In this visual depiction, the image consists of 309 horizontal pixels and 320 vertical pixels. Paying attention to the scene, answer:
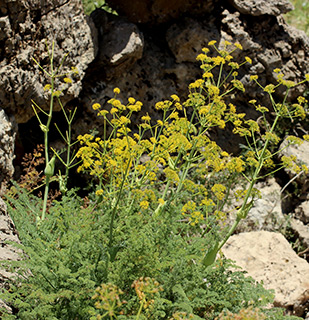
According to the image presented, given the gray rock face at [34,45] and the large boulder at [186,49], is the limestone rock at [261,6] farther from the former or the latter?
the gray rock face at [34,45]

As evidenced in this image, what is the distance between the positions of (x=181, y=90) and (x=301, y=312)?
10.0 ft

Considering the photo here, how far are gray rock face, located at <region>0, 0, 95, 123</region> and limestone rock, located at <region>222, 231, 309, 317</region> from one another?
2.49 meters

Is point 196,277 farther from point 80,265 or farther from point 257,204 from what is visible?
point 257,204

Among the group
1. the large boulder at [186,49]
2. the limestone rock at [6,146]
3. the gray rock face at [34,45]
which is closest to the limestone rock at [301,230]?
the large boulder at [186,49]

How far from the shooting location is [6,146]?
13.1 ft

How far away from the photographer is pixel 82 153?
11.1ft

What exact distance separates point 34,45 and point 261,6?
119 inches

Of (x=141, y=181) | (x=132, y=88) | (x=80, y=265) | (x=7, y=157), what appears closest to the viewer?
(x=80, y=265)

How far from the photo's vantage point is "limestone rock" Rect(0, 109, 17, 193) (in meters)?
3.96

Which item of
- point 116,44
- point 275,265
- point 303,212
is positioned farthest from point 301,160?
point 116,44

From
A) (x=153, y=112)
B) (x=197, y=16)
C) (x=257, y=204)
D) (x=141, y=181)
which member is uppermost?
(x=197, y=16)

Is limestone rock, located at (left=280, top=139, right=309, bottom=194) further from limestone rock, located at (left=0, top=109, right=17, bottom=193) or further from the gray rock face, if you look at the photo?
limestone rock, located at (left=0, top=109, right=17, bottom=193)

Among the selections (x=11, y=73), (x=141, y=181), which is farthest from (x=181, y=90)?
(x=141, y=181)

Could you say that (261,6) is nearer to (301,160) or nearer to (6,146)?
(301,160)
